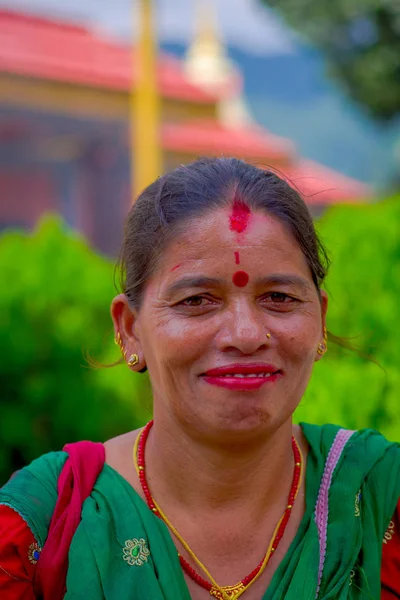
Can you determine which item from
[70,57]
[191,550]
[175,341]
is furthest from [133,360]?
[70,57]

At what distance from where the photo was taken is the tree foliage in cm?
1516

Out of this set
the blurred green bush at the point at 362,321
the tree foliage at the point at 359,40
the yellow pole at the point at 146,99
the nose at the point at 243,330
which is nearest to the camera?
the nose at the point at 243,330

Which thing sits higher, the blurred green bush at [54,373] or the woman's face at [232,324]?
the woman's face at [232,324]

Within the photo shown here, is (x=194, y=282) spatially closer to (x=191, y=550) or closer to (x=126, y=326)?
(x=126, y=326)

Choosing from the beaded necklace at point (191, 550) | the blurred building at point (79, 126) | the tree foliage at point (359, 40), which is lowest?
the beaded necklace at point (191, 550)

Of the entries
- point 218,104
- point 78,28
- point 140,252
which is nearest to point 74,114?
point 218,104

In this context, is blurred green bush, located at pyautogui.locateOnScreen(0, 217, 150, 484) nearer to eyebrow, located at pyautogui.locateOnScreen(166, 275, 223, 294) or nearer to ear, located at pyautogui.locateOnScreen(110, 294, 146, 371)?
ear, located at pyautogui.locateOnScreen(110, 294, 146, 371)

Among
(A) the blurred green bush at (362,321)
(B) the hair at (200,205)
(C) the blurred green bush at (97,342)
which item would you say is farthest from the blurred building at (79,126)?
(B) the hair at (200,205)

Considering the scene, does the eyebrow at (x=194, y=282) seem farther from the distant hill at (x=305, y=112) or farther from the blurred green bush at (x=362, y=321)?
the distant hill at (x=305, y=112)

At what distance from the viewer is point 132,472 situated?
200 centimetres

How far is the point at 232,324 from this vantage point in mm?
1751

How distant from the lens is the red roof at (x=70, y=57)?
8.90 metres

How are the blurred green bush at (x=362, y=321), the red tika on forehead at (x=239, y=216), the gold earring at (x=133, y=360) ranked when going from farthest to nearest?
the blurred green bush at (x=362, y=321), the gold earring at (x=133, y=360), the red tika on forehead at (x=239, y=216)

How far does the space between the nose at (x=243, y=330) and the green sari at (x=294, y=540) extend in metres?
0.45
